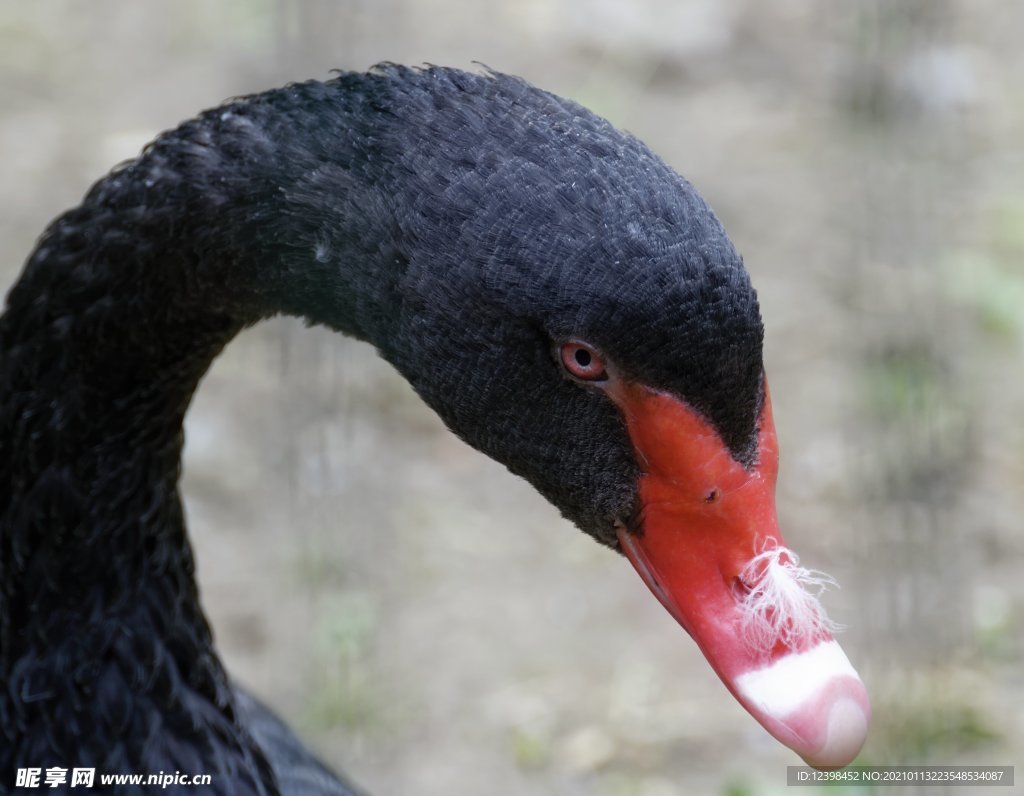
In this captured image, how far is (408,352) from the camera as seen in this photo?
1.64m

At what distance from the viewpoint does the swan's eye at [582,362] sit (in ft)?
5.01

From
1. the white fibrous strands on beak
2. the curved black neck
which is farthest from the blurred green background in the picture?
the white fibrous strands on beak

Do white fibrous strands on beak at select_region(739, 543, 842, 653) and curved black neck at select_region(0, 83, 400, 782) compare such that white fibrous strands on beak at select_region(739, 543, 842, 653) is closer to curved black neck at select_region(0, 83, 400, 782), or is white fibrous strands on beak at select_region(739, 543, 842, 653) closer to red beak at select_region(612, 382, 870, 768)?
red beak at select_region(612, 382, 870, 768)

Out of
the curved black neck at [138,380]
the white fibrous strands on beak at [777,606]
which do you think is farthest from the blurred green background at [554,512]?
the white fibrous strands on beak at [777,606]

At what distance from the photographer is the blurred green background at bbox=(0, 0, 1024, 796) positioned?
10.2 ft

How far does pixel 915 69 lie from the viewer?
4.43m

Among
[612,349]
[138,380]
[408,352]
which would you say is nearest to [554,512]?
[138,380]

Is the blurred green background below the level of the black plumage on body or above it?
above

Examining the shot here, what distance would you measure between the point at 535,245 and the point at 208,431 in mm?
2469

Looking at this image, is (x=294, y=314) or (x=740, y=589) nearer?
(x=740, y=589)

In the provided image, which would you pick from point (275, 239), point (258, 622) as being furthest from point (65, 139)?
point (275, 239)

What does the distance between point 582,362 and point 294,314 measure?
0.41m

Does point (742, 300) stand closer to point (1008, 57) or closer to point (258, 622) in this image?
point (258, 622)

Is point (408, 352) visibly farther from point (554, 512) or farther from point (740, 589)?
point (554, 512)
